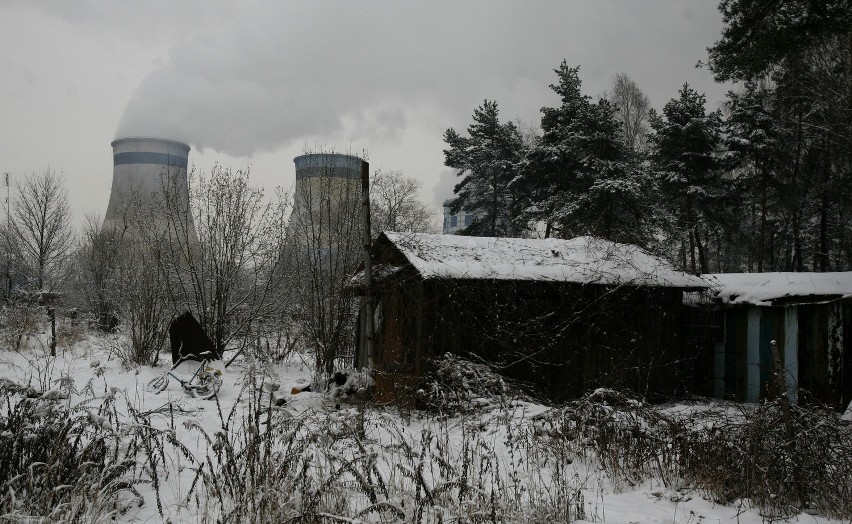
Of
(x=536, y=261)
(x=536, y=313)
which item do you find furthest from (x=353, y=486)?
(x=536, y=261)

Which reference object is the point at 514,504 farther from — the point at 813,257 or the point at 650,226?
the point at 813,257

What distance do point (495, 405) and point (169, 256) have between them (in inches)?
418

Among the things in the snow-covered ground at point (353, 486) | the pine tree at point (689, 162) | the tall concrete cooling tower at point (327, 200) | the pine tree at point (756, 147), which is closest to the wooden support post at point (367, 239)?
the snow-covered ground at point (353, 486)

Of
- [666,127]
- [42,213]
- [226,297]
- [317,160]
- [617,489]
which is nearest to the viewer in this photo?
[617,489]

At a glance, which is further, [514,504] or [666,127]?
[666,127]

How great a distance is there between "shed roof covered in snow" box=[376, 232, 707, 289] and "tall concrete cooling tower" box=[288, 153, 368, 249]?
3.50 m

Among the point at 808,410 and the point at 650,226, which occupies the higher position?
the point at 650,226

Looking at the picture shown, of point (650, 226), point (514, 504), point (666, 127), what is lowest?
point (514, 504)

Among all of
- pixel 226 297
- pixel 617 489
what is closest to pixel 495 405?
pixel 617 489

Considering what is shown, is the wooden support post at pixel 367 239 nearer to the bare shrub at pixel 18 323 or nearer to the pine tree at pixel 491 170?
the bare shrub at pixel 18 323

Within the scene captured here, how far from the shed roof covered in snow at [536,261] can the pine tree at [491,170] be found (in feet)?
48.5

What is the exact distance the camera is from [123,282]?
17.4m

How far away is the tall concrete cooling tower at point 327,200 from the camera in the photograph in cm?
1473

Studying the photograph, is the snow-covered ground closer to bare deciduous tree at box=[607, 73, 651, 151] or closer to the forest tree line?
the forest tree line
